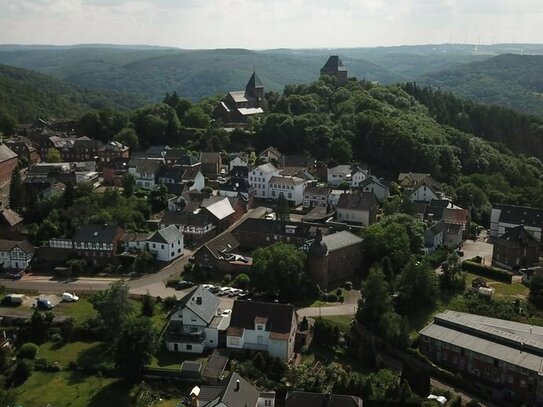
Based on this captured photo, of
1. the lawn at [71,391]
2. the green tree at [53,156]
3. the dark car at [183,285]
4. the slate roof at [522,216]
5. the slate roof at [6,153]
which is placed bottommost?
the lawn at [71,391]

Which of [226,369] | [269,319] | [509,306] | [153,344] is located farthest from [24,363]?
[509,306]

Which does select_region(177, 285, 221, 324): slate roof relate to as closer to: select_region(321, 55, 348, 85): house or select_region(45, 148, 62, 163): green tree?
select_region(45, 148, 62, 163): green tree

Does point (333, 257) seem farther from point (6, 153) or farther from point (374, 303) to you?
point (6, 153)

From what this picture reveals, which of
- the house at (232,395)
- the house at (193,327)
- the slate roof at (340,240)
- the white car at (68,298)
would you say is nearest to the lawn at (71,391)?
the house at (193,327)

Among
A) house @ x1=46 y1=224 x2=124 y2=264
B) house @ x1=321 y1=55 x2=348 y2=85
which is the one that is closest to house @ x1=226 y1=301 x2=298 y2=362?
house @ x1=46 y1=224 x2=124 y2=264

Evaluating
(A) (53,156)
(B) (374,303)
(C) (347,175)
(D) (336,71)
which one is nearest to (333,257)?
(B) (374,303)

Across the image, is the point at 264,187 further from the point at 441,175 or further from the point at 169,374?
the point at 169,374

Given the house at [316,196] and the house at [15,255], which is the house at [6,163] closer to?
the house at [15,255]
